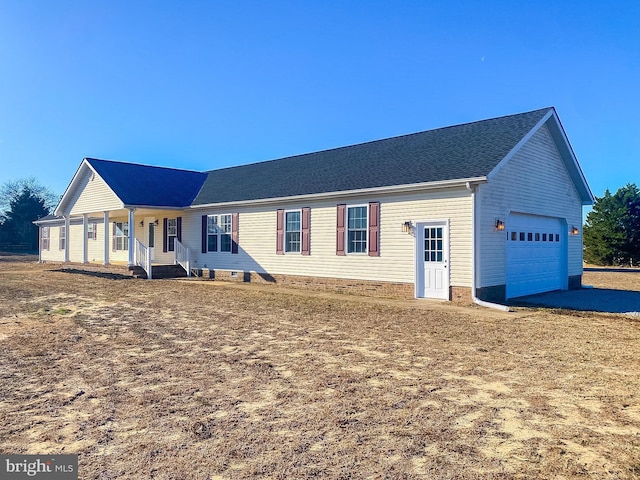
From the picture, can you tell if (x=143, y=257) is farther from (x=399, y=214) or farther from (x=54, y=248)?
(x=54, y=248)

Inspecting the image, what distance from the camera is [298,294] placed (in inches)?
550

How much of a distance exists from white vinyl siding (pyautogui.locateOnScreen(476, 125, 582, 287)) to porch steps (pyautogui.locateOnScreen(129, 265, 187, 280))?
536 inches

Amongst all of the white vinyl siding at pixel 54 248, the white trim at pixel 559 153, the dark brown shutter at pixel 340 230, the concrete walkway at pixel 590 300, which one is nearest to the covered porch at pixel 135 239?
the white vinyl siding at pixel 54 248

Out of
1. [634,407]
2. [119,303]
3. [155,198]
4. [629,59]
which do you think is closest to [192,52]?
[155,198]

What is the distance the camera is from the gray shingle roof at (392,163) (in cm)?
1277

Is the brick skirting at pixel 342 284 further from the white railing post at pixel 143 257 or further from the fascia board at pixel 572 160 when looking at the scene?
the fascia board at pixel 572 160

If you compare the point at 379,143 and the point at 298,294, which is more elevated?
the point at 379,143

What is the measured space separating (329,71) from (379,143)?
13.4 feet

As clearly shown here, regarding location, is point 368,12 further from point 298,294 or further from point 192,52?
point 298,294

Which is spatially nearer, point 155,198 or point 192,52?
point 192,52

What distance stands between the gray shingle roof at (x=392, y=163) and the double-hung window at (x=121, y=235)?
566 centimetres

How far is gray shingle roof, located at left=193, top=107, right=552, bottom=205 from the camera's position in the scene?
12.8 m

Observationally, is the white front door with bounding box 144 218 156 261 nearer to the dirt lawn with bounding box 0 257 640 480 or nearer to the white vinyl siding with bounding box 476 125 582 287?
the dirt lawn with bounding box 0 257 640 480

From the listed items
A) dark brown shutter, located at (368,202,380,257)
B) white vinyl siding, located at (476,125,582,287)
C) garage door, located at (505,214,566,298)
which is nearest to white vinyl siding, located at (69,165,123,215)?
dark brown shutter, located at (368,202,380,257)
